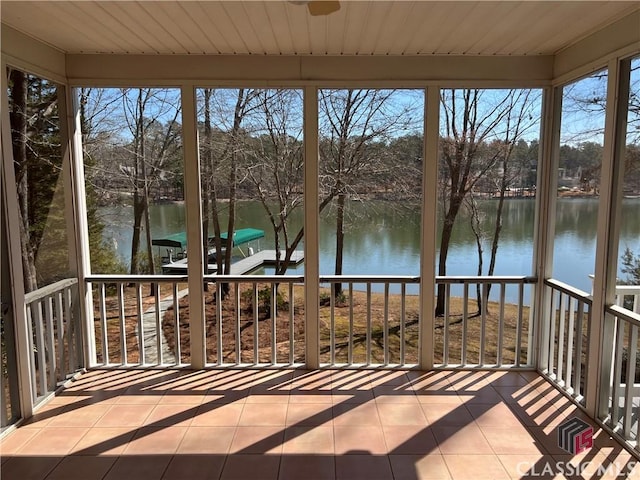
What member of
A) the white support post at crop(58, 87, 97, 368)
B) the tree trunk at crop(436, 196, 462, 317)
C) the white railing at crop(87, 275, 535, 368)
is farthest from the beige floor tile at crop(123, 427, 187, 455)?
the tree trunk at crop(436, 196, 462, 317)

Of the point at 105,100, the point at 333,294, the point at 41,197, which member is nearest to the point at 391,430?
the point at 333,294

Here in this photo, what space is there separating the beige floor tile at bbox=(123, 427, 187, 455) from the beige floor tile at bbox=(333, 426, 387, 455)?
933 mm

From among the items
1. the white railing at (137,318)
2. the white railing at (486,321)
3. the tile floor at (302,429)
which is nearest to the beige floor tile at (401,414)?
the tile floor at (302,429)

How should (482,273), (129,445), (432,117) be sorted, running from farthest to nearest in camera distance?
(482,273)
(432,117)
(129,445)

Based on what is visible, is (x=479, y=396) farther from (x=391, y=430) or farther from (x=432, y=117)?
(x=432, y=117)

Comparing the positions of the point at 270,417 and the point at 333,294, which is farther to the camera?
the point at 333,294

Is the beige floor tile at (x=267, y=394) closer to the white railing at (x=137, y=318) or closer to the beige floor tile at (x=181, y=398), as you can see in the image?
the beige floor tile at (x=181, y=398)

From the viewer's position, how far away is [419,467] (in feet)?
7.41

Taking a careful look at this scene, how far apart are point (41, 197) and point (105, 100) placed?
87cm

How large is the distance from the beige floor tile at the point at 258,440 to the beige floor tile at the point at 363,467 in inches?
14.5

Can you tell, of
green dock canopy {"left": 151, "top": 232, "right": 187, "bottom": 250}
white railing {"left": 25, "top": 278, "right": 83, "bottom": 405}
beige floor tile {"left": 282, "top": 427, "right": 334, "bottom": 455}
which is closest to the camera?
beige floor tile {"left": 282, "top": 427, "right": 334, "bottom": 455}

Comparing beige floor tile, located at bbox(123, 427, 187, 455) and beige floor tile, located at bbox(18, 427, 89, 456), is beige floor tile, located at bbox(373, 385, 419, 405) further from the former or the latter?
beige floor tile, located at bbox(18, 427, 89, 456)

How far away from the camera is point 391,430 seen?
2609 millimetres

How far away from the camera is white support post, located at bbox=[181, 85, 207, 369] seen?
10.6ft
